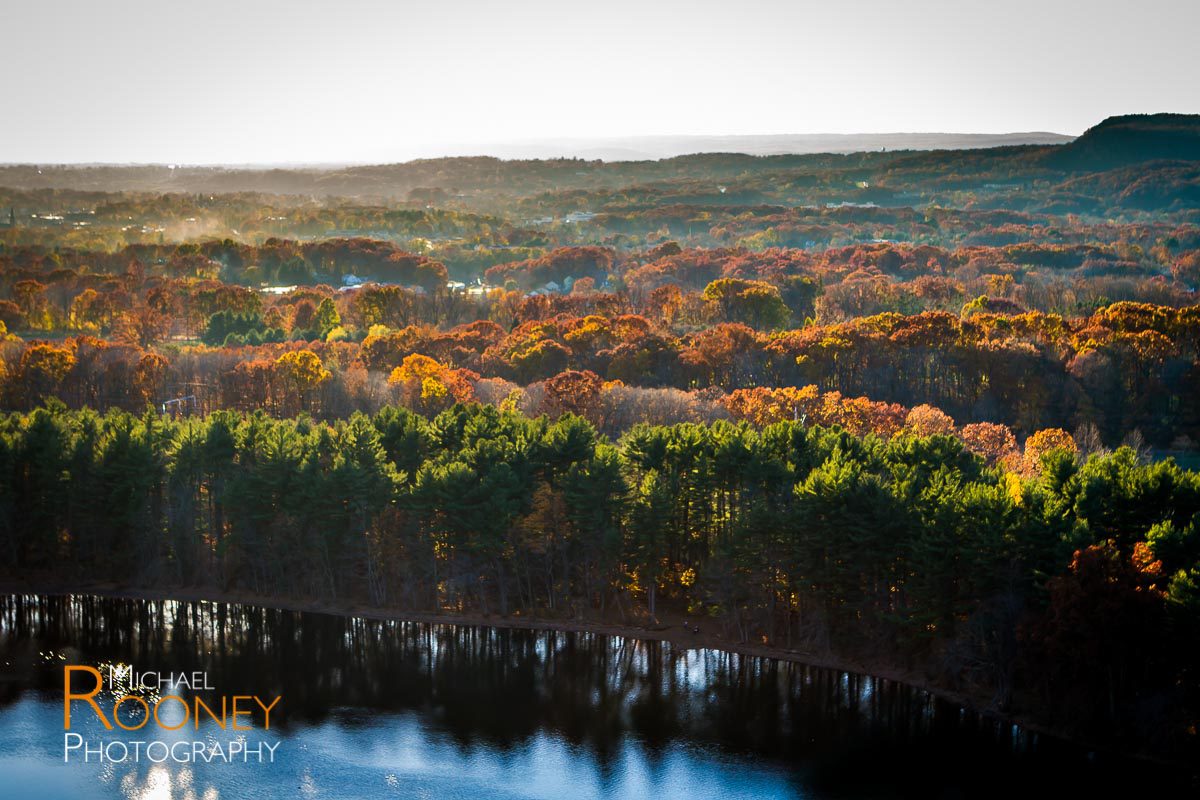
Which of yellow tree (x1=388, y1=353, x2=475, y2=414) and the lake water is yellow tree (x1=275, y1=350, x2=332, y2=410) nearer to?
yellow tree (x1=388, y1=353, x2=475, y2=414)

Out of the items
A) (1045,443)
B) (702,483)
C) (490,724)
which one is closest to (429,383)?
(702,483)

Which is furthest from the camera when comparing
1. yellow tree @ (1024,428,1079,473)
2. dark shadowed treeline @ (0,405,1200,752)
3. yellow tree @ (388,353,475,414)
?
yellow tree @ (388,353,475,414)

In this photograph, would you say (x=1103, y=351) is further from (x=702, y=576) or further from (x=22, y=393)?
(x=22, y=393)

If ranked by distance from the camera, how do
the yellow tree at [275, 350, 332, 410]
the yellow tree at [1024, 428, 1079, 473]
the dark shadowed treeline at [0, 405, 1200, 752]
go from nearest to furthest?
the dark shadowed treeline at [0, 405, 1200, 752] < the yellow tree at [1024, 428, 1079, 473] < the yellow tree at [275, 350, 332, 410]

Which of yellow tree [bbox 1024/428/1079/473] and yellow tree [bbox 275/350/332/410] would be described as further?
yellow tree [bbox 275/350/332/410]

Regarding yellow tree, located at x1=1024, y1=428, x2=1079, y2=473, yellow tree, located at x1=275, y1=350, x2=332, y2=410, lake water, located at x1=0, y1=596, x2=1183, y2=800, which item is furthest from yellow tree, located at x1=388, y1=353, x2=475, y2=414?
yellow tree, located at x1=1024, y1=428, x2=1079, y2=473

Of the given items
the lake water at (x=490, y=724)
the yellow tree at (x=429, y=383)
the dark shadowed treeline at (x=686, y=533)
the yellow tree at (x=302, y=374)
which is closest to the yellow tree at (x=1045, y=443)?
the dark shadowed treeline at (x=686, y=533)

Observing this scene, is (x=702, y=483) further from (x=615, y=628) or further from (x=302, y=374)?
(x=302, y=374)
